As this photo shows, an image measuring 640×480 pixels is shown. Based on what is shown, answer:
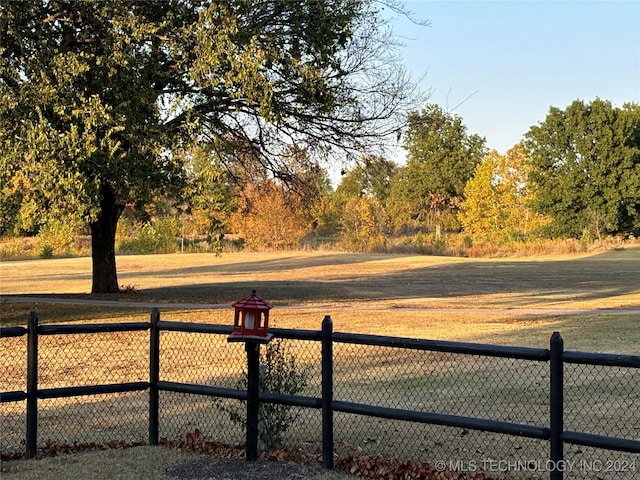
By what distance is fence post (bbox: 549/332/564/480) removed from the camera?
5.75 meters

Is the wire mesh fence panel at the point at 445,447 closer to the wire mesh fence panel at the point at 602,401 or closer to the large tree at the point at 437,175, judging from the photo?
the wire mesh fence panel at the point at 602,401

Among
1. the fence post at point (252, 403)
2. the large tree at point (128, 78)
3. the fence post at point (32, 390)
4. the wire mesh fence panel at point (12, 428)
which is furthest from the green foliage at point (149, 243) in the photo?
the fence post at point (252, 403)

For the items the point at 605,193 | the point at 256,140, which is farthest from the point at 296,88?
the point at 605,193

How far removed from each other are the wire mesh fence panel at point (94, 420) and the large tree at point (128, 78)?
664cm

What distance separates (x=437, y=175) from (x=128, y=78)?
67.7m

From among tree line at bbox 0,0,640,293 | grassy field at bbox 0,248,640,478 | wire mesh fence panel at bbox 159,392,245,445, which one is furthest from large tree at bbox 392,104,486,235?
wire mesh fence panel at bbox 159,392,245,445

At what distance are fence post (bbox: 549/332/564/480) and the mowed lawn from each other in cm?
895

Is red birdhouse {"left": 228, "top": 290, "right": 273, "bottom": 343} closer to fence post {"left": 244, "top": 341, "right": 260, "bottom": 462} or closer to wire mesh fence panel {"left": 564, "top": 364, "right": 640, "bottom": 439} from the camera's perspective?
fence post {"left": 244, "top": 341, "right": 260, "bottom": 462}

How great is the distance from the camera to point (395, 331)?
1728 centimetres

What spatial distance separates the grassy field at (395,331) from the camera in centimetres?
940

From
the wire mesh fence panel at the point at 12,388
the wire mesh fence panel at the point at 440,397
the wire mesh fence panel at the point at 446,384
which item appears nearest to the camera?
the wire mesh fence panel at the point at 440,397

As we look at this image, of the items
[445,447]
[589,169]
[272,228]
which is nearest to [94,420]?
[445,447]

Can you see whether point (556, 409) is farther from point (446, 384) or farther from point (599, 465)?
point (446, 384)

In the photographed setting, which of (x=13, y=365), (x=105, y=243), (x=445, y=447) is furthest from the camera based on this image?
(x=105, y=243)
